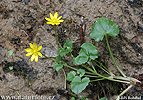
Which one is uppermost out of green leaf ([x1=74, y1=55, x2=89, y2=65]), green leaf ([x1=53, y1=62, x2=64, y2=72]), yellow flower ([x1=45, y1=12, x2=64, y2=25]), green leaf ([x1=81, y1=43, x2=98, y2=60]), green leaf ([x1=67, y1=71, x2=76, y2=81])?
yellow flower ([x1=45, y1=12, x2=64, y2=25])

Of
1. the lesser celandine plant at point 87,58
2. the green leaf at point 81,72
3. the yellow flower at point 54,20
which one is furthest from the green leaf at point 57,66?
the yellow flower at point 54,20

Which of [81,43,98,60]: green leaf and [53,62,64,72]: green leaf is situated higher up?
[81,43,98,60]: green leaf

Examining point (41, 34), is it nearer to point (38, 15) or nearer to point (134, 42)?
point (38, 15)

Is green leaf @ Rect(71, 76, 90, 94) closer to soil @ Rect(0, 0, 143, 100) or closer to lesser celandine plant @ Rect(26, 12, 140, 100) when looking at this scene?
lesser celandine plant @ Rect(26, 12, 140, 100)

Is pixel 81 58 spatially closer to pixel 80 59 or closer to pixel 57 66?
pixel 80 59

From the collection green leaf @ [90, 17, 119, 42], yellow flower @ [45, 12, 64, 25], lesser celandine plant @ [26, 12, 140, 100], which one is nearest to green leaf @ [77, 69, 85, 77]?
lesser celandine plant @ [26, 12, 140, 100]

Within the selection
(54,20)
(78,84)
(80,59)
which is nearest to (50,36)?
(54,20)

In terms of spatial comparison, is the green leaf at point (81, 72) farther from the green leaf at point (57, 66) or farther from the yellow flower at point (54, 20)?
the yellow flower at point (54, 20)
